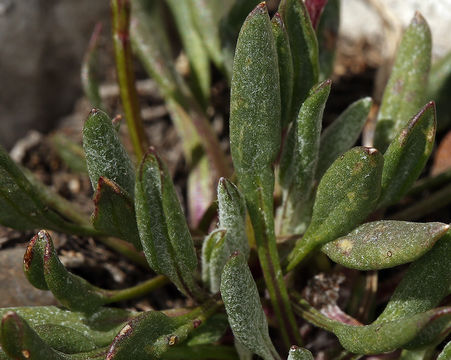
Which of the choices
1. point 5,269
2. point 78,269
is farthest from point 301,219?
point 5,269

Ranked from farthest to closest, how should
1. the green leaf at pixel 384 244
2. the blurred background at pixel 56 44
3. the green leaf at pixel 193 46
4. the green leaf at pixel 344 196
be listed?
the blurred background at pixel 56 44
the green leaf at pixel 193 46
the green leaf at pixel 344 196
the green leaf at pixel 384 244

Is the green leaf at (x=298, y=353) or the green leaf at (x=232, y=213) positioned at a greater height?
the green leaf at (x=232, y=213)

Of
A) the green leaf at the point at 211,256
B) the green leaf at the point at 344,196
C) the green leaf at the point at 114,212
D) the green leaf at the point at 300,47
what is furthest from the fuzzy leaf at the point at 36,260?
the green leaf at the point at 300,47

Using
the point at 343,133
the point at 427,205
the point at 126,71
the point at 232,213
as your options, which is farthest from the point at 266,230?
the point at 126,71

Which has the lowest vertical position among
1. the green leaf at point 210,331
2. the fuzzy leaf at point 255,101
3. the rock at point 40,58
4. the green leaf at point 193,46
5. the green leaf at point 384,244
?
the green leaf at point 210,331

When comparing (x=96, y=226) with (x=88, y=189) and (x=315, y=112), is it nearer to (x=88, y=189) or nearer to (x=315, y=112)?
(x=315, y=112)

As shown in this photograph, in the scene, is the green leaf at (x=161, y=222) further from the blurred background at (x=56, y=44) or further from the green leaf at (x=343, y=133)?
the blurred background at (x=56, y=44)
